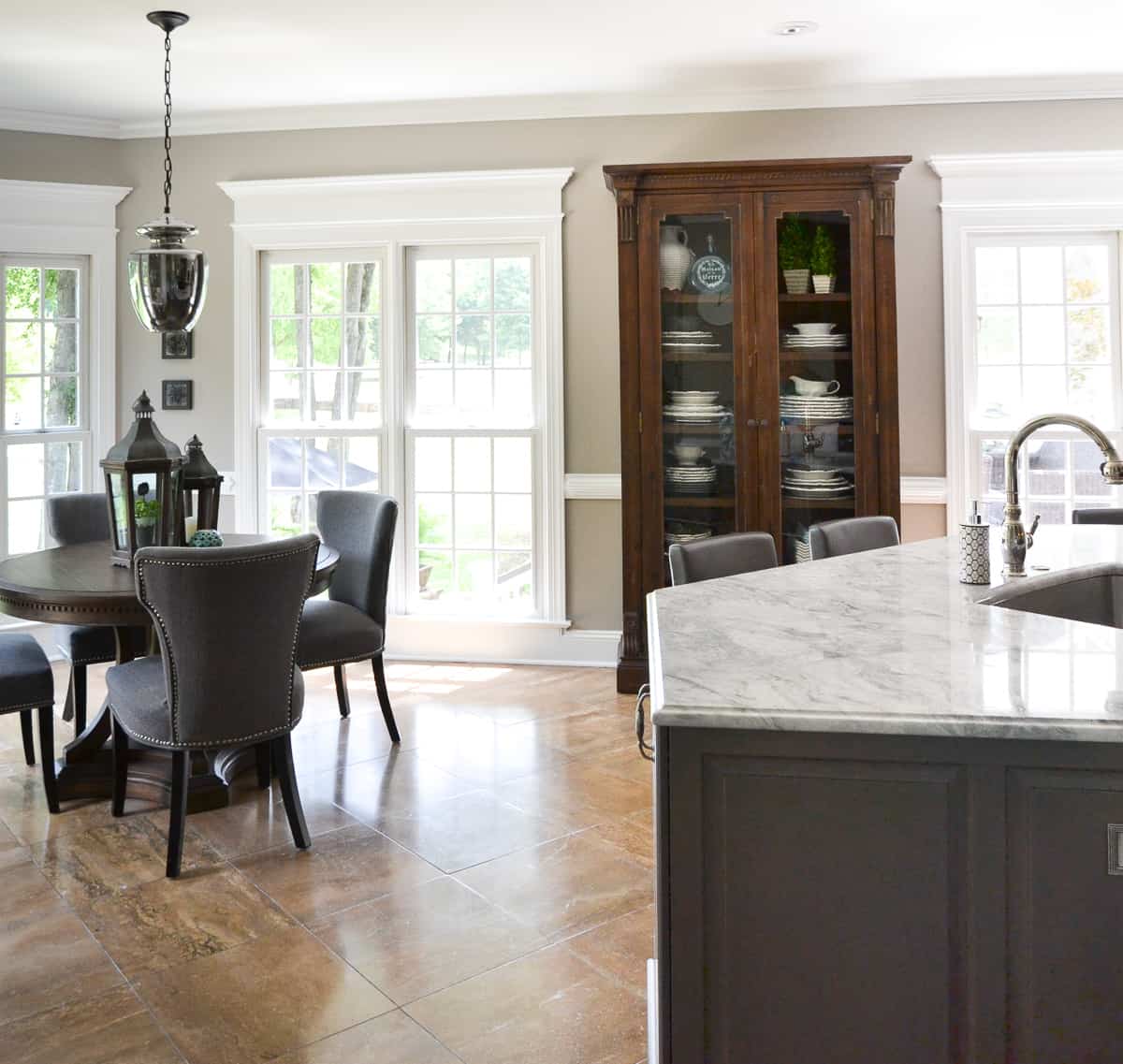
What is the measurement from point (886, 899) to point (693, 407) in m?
3.47

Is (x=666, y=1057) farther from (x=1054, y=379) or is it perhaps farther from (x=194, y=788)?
(x=1054, y=379)

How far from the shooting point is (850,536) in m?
3.28

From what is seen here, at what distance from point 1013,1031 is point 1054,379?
13.8 feet

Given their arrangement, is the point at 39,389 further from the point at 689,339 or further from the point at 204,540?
the point at 689,339

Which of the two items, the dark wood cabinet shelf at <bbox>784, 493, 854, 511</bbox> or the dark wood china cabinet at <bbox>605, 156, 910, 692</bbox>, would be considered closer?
the dark wood china cabinet at <bbox>605, 156, 910, 692</bbox>

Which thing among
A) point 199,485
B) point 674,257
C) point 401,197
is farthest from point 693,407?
point 199,485

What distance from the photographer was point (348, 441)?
5.43 m

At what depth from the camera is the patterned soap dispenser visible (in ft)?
7.54

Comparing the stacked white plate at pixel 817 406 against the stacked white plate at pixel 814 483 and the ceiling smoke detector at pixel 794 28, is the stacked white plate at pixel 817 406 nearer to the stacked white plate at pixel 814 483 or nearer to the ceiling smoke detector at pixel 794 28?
the stacked white plate at pixel 814 483

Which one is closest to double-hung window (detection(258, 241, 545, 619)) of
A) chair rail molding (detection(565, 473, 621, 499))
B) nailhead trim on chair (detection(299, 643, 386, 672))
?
chair rail molding (detection(565, 473, 621, 499))

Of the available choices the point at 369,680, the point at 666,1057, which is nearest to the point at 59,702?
the point at 369,680

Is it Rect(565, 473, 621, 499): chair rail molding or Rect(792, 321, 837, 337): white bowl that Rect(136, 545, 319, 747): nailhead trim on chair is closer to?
Rect(565, 473, 621, 499): chair rail molding

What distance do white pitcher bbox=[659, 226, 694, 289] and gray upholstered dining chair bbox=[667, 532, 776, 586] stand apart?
1.98 m

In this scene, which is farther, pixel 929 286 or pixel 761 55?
pixel 929 286
